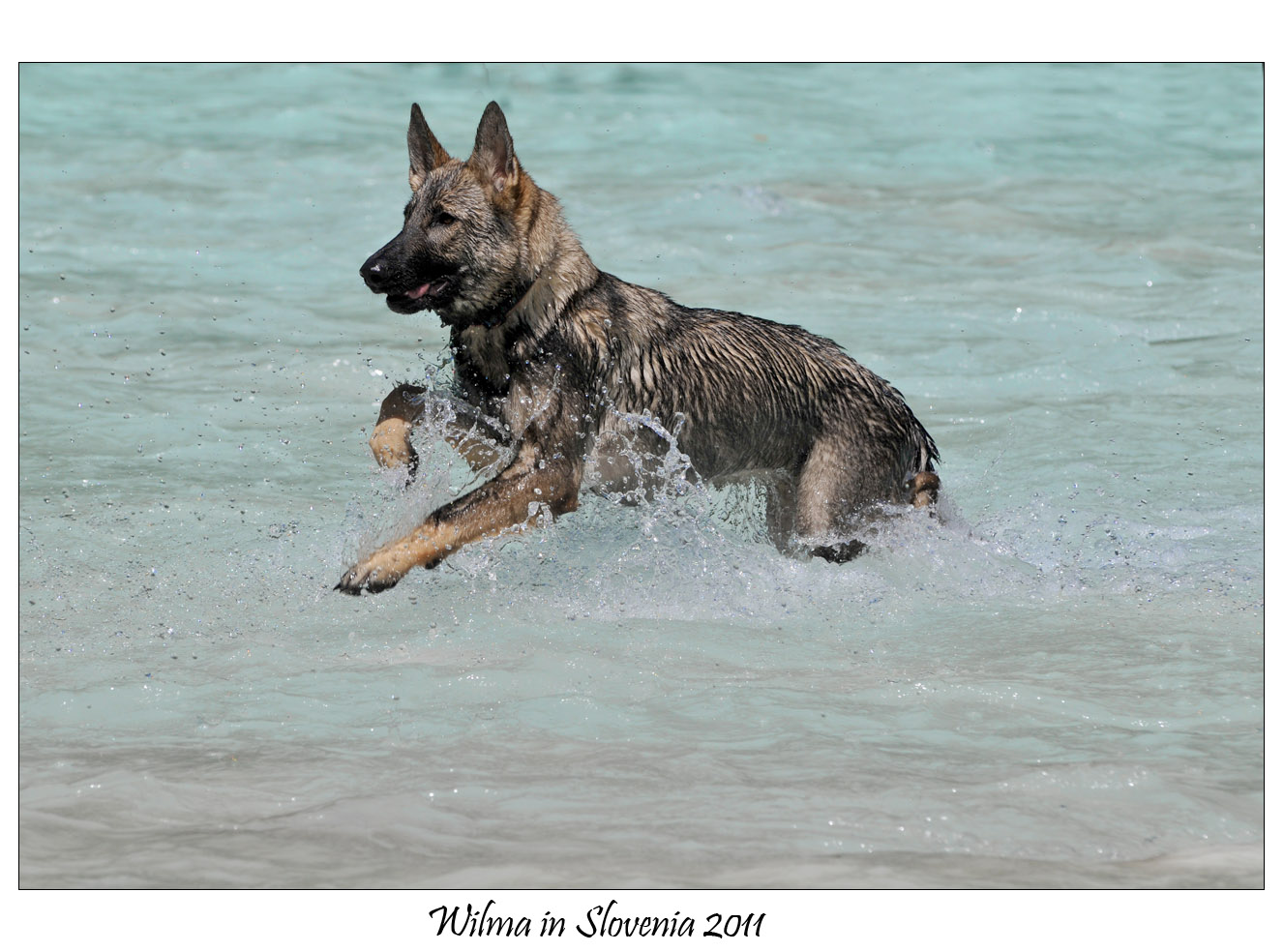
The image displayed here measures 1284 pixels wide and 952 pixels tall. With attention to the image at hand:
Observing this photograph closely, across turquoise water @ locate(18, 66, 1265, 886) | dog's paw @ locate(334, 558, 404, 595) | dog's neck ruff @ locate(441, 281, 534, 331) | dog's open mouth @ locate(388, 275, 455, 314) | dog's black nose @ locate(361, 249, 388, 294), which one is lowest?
turquoise water @ locate(18, 66, 1265, 886)

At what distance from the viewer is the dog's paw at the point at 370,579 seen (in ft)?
18.8

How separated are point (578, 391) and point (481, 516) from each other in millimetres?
750

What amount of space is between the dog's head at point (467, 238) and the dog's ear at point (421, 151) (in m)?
0.07

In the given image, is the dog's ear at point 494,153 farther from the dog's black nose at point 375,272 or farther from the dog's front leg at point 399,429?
the dog's front leg at point 399,429

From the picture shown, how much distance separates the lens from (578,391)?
643cm

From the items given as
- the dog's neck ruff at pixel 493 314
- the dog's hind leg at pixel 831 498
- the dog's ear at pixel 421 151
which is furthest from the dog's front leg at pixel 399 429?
the dog's hind leg at pixel 831 498

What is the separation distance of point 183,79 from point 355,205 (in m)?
8.02

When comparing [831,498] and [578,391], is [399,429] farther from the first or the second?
[831,498]

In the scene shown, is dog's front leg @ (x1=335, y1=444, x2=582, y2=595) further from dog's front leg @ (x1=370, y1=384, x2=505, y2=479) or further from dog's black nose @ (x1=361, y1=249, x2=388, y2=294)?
dog's black nose @ (x1=361, y1=249, x2=388, y2=294)

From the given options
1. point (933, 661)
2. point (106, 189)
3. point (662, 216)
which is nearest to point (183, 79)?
point (106, 189)

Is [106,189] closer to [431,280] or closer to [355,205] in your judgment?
[355,205]

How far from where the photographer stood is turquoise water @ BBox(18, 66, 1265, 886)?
4375 millimetres

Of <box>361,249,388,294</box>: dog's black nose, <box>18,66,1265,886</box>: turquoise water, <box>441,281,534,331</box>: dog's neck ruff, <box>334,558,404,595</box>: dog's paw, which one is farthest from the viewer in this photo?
<box>441,281,534,331</box>: dog's neck ruff

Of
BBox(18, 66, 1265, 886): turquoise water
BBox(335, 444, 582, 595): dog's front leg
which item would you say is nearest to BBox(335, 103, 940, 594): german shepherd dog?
BBox(335, 444, 582, 595): dog's front leg
